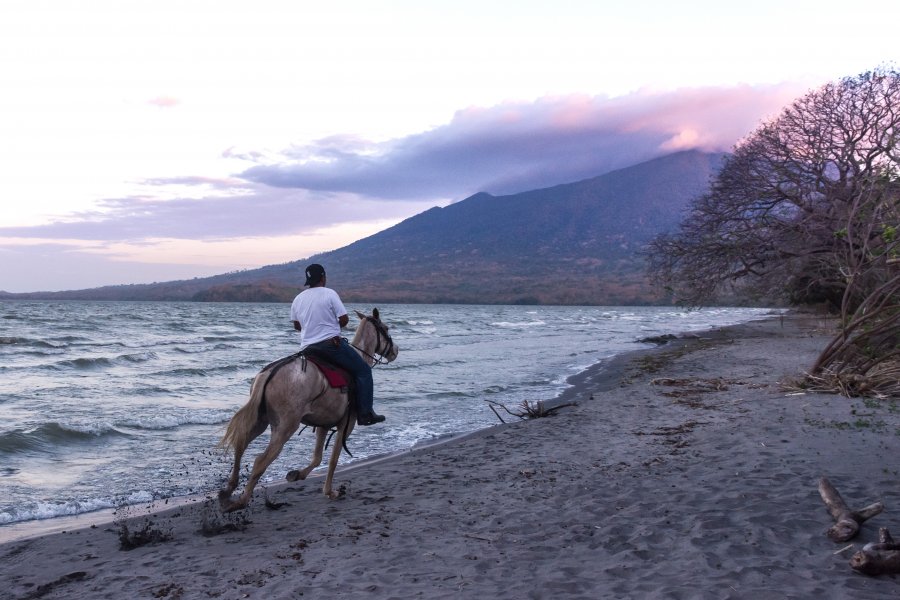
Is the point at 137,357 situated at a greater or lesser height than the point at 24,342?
lesser

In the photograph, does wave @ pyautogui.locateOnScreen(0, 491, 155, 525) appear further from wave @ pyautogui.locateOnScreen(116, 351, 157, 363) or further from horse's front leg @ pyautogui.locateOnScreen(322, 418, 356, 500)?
wave @ pyautogui.locateOnScreen(116, 351, 157, 363)

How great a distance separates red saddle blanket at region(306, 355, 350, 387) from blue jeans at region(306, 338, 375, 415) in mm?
61

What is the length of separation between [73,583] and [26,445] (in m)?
7.09

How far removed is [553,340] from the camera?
136ft

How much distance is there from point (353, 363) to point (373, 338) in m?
0.88

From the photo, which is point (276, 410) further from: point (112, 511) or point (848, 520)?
point (848, 520)

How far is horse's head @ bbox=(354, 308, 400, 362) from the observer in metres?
8.40

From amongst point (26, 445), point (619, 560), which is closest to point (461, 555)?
point (619, 560)

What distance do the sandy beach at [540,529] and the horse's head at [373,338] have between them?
1.77 meters

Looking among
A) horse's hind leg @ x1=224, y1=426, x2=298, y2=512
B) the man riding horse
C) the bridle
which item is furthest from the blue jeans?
horse's hind leg @ x1=224, y1=426, x2=298, y2=512

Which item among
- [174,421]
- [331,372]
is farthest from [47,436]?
[331,372]

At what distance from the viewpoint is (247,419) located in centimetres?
690

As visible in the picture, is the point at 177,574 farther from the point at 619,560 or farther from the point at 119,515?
the point at 619,560

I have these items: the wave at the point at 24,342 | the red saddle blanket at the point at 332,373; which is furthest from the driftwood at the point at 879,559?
the wave at the point at 24,342
